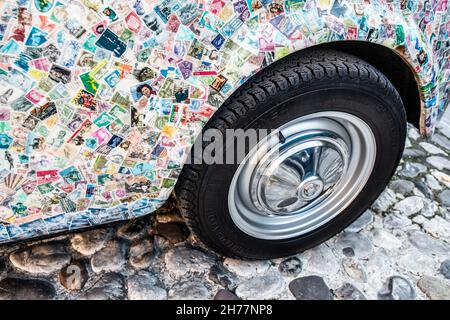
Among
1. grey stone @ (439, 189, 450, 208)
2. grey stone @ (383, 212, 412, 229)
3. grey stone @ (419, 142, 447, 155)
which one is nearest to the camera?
grey stone @ (383, 212, 412, 229)

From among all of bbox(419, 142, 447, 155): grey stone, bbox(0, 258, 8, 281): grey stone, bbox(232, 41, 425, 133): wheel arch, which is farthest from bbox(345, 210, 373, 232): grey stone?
bbox(0, 258, 8, 281): grey stone

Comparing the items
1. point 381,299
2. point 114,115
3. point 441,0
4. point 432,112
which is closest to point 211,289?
point 381,299

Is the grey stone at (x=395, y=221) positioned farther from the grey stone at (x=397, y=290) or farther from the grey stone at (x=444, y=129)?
the grey stone at (x=444, y=129)

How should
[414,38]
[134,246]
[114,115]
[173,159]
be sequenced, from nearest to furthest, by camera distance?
[114,115], [173,159], [414,38], [134,246]

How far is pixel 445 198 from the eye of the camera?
6.66 ft

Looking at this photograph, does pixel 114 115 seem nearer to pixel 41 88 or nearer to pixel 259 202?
pixel 41 88

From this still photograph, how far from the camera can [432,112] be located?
1540 mm

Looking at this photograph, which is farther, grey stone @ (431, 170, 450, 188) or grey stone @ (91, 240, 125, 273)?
grey stone @ (431, 170, 450, 188)

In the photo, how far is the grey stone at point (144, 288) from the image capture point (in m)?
1.52

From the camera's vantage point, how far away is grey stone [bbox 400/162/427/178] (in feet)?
7.09

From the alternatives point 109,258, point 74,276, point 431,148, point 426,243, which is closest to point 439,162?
point 431,148

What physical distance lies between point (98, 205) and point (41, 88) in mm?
410

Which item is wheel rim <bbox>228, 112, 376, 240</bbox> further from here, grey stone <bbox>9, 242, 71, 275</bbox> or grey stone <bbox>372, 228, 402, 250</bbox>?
grey stone <bbox>9, 242, 71, 275</bbox>

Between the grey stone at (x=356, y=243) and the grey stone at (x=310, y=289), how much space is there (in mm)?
216
